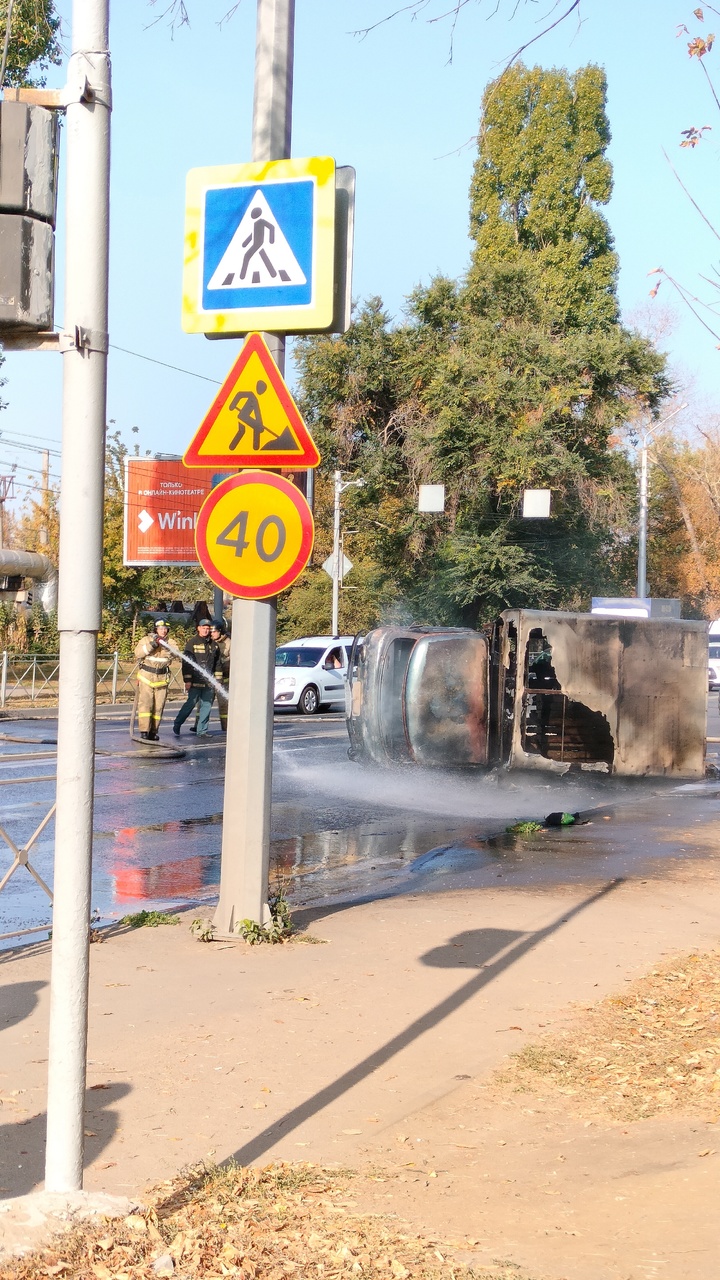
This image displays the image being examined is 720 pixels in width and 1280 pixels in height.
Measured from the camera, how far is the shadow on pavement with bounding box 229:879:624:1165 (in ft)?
14.7

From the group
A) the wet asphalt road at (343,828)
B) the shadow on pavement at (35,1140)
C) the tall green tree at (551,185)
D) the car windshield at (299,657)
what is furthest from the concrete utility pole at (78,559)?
the tall green tree at (551,185)

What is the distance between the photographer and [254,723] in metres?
7.16

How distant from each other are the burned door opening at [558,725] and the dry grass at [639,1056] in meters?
10.6

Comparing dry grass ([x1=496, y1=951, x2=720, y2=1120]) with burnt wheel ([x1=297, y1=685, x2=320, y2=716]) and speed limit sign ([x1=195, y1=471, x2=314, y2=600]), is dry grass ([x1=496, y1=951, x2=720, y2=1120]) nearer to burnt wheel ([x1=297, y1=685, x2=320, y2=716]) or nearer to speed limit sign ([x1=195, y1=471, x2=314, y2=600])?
speed limit sign ([x1=195, y1=471, x2=314, y2=600])

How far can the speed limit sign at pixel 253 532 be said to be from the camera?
249 inches

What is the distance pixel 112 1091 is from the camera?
4816mm

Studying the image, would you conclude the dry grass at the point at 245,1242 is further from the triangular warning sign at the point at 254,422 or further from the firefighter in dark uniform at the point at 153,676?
the firefighter in dark uniform at the point at 153,676

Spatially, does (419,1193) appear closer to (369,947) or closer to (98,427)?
(98,427)

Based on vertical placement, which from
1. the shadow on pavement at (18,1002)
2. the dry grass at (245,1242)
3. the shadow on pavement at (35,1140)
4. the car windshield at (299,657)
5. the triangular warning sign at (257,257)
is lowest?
the shadow on pavement at (18,1002)

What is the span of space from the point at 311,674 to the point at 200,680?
8879mm

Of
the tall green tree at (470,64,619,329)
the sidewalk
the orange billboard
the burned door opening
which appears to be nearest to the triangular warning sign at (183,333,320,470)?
the sidewalk

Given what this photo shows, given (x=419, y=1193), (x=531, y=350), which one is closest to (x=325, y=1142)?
(x=419, y=1193)

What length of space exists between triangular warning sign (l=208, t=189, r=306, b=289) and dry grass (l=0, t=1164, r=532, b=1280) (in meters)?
4.34

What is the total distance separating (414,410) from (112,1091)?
3277 centimetres
